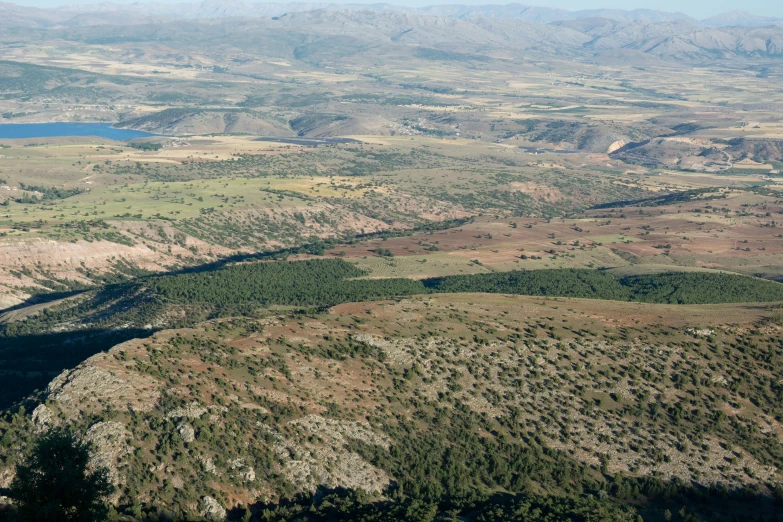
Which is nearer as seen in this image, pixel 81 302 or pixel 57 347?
pixel 57 347

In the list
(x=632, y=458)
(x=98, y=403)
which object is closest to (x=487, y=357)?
(x=632, y=458)

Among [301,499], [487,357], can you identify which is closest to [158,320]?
[487,357]

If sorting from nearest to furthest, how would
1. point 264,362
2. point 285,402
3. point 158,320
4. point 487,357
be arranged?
point 285,402 < point 264,362 < point 487,357 < point 158,320

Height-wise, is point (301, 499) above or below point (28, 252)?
above

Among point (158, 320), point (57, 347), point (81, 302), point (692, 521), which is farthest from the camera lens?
point (81, 302)

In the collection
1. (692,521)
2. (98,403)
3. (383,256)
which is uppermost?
(98,403)

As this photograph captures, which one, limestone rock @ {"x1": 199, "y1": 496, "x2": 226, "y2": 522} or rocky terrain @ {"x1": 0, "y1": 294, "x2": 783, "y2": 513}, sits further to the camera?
rocky terrain @ {"x1": 0, "y1": 294, "x2": 783, "y2": 513}

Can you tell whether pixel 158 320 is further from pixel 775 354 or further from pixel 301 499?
pixel 775 354

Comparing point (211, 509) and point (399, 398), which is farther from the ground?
point (211, 509)

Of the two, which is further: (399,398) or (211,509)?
(399,398)

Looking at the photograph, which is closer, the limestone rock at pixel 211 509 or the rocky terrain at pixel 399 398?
the limestone rock at pixel 211 509
